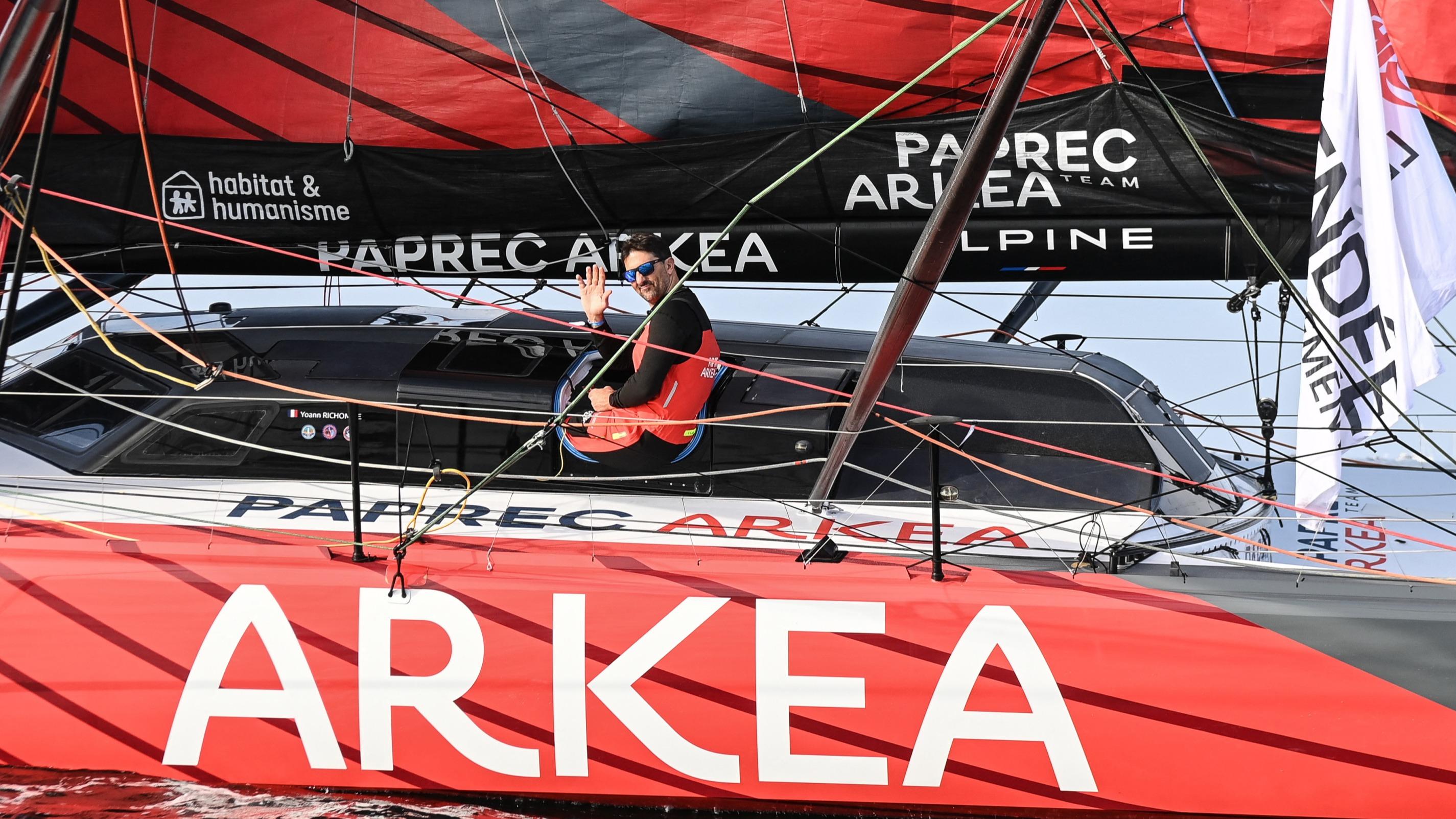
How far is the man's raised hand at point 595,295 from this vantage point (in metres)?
3.38

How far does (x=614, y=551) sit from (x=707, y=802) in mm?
597

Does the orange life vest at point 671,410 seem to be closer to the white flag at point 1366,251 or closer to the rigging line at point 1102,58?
the rigging line at point 1102,58

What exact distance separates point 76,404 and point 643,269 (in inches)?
65.2

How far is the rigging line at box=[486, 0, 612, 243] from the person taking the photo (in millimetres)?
3664

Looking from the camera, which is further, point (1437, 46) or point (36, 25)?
point (1437, 46)

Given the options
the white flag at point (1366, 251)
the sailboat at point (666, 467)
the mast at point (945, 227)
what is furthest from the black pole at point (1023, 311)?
the mast at point (945, 227)

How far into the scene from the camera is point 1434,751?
103 inches

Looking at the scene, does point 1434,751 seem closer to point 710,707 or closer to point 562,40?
point 710,707

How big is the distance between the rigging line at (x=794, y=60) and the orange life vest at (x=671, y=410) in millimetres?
766

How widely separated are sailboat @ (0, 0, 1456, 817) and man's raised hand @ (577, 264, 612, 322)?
0.74 ft

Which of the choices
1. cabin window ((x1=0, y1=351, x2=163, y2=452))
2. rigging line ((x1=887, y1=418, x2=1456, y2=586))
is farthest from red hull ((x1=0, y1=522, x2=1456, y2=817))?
cabin window ((x1=0, y1=351, x2=163, y2=452))

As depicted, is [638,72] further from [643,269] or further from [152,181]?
[152,181]

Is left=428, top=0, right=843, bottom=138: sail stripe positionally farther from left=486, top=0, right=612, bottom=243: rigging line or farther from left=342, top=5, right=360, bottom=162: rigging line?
left=342, top=5, right=360, bottom=162: rigging line

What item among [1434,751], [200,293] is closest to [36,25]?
[1434,751]
